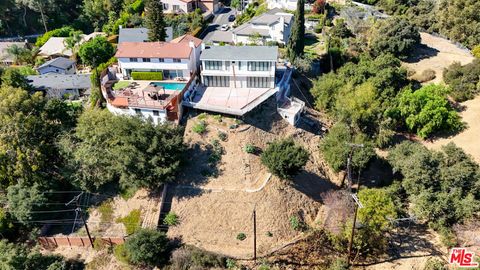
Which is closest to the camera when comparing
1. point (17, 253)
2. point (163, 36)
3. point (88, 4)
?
point (17, 253)

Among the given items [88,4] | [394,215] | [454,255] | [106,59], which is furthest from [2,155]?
[88,4]

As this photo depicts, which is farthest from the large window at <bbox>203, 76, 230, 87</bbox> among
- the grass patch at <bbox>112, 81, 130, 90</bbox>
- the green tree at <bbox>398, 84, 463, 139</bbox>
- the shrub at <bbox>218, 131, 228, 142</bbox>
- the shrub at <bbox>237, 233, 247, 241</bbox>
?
the green tree at <bbox>398, 84, 463, 139</bbox>

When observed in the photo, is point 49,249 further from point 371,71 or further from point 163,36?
point 371,71

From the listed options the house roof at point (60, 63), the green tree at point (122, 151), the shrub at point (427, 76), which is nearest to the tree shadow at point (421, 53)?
the shrub at point (427, 76)

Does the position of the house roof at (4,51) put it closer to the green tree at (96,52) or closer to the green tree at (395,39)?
the green tree at (96,52)

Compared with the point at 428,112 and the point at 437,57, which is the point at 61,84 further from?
the point at 437,57

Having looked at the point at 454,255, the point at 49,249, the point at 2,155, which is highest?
the point at 2,155

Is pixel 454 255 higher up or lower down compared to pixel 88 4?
lower down
